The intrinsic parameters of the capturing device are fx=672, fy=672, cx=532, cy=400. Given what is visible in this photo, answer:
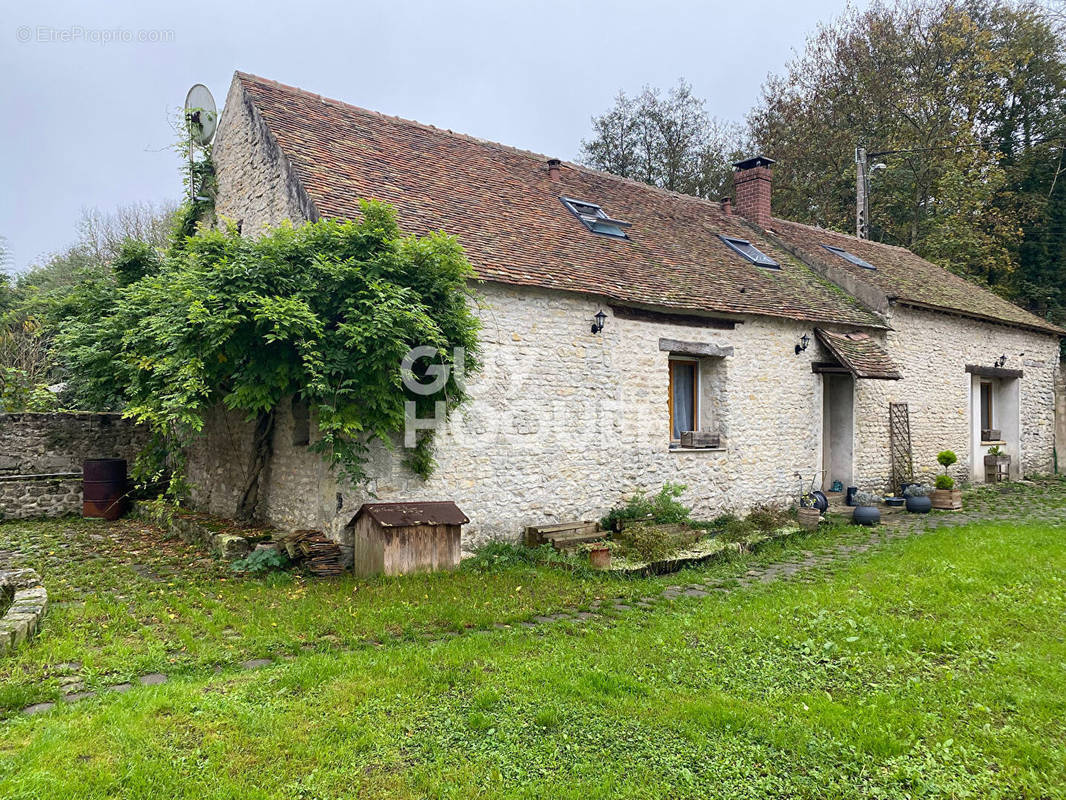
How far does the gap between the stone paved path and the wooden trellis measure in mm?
1521

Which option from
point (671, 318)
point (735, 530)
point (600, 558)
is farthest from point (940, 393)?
point (600, 558)

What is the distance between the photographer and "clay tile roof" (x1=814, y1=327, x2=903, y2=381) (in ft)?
39.1

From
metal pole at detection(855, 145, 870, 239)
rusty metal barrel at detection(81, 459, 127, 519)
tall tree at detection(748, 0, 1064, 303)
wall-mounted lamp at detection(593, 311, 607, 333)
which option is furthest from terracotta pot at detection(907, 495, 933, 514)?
rusty metal barrel at detection(81, 459, 127, 519)

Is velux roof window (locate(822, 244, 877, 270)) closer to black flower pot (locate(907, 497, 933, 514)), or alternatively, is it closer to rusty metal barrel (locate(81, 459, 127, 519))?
black flower pot (locate(907, 497, 933, 514))

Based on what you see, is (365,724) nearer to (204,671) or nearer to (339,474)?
A: (204,671)

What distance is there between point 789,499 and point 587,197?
672cm

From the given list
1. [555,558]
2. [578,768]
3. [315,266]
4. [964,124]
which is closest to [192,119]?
[315,266]

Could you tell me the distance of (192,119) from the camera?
11.4m

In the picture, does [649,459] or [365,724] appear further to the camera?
[649,459]

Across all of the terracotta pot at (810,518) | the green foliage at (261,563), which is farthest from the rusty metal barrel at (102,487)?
the terracotta pot at (810,518)

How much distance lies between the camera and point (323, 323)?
23.0 ft

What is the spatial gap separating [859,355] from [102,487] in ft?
44.2

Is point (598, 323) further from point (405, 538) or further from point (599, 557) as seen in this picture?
point (405, 538)

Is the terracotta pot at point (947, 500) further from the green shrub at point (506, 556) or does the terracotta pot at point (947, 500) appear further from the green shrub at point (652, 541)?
the green shrub at point (506, 556)
